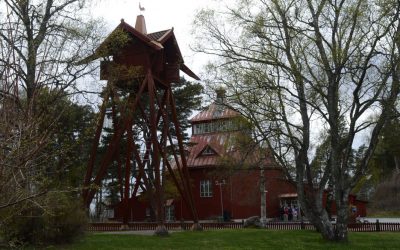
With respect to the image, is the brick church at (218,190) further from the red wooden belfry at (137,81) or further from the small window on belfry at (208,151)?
the red wooden belfry at (137,81)

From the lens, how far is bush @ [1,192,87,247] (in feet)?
47.5

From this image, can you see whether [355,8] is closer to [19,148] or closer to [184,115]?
[19,148]

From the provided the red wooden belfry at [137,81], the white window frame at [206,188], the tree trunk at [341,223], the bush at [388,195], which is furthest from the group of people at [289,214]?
the tree trunk at [341,223]

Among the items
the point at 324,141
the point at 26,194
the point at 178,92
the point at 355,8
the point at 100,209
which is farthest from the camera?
the point at 100,209

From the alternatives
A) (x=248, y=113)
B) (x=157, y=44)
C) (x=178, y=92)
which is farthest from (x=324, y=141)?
(x=178, y=92)

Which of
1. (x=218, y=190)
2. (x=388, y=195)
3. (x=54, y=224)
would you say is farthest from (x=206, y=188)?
(x=54, y=224)

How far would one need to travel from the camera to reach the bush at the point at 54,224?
1446 centimetres

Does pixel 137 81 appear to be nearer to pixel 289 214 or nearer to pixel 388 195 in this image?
pixel 289 214

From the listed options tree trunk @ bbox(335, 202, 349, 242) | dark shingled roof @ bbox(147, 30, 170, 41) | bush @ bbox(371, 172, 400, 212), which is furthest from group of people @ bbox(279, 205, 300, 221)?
tree trunk @ bbox(335, 202, 349, 242)

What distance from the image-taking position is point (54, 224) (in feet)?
52.2

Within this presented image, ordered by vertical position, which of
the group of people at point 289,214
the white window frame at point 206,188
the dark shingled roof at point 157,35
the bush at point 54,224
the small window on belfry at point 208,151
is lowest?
the group of people at point 289,214

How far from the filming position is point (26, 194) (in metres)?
6.63

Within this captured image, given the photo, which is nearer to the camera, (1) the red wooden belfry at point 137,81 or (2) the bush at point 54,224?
(2) the bush at point 54,224

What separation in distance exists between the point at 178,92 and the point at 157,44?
42.6 ft
